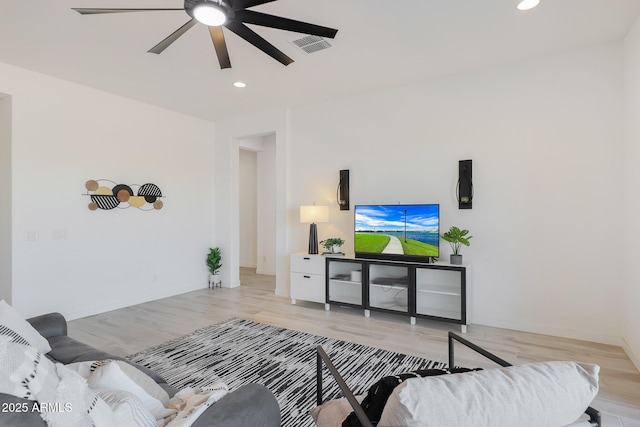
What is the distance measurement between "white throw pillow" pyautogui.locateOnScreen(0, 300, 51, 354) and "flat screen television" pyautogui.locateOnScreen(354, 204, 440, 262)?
10.5 ft

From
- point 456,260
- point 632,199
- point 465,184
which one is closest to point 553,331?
point 456,260

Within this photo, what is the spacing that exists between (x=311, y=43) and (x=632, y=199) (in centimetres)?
320

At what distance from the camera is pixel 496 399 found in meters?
0.84

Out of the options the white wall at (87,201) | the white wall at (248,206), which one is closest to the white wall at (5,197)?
the white wall at (87,201)

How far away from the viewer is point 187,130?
18.1ft

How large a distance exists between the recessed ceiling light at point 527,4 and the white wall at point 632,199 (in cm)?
99

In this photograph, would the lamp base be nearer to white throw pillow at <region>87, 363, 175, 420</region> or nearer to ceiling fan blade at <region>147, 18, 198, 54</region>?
ceiling fan blade at <region>147, 18, 198, 54</region>

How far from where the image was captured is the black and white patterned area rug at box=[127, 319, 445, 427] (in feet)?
7.64

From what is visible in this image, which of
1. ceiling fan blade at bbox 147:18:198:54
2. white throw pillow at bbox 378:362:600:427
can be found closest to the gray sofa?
white throw pillow at bbox 378:362:600:427

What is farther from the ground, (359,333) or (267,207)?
(267,207)

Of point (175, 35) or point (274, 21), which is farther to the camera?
point (175, 35)

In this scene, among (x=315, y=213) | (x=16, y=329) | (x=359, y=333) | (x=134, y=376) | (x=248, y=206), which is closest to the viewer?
(x=134, y=376)

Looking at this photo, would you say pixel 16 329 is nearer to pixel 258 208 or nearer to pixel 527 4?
pixel 527 4

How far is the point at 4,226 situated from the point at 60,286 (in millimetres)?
900
